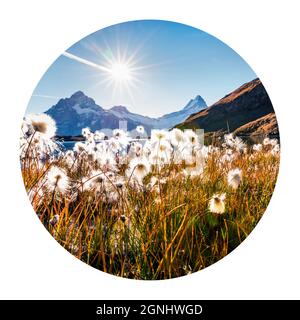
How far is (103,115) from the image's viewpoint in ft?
9.13

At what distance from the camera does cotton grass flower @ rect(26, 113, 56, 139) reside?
9.39 ft

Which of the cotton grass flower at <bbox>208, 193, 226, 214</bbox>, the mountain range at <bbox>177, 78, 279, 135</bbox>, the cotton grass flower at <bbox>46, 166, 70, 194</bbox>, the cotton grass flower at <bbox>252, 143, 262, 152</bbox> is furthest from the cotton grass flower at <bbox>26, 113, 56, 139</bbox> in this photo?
the cotton grass flower at <bbox>252, 143, 262, 152</bbox>

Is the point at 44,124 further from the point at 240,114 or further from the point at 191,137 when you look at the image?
the point at 240,114

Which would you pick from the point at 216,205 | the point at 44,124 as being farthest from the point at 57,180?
the point at 216,205

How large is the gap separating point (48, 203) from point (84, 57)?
1.01m

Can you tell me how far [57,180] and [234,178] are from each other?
3.97 ft

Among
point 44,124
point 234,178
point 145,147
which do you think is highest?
point 44,124

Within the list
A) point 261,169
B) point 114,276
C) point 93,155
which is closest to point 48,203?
point 93,155

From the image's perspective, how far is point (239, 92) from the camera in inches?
113

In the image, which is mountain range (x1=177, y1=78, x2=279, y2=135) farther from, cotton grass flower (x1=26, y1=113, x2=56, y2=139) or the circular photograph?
cotton grass flower (x1=26, y1=113, x2=56, y2=139)

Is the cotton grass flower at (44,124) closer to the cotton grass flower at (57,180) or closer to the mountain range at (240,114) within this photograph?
the cotton grass flower at (57,180)

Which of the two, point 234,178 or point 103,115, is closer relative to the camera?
point 103,115

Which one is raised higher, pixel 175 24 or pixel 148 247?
pixel 175 24
